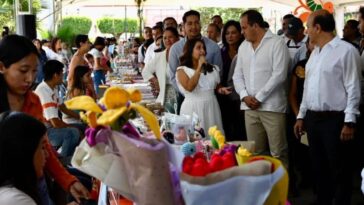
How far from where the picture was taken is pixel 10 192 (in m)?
1.48

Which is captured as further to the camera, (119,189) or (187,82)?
(187,82)

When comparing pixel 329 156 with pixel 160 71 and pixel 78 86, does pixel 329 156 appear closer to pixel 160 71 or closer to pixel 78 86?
pixel 160 71

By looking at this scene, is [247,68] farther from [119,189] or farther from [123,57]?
[123,57]

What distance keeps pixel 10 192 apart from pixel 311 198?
3104 mm

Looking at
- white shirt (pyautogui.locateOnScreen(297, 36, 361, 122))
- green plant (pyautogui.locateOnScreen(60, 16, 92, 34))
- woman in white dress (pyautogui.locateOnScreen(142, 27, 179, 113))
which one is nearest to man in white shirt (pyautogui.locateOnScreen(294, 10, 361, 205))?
white shirt (pyautogui.locateOnScreen(297, 36, 361, 122))

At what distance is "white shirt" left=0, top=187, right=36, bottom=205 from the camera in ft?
4.77

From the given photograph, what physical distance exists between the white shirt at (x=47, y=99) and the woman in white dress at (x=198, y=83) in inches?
50.3

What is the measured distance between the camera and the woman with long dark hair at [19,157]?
148 centimetres

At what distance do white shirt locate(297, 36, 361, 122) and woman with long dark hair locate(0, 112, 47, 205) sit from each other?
210 cm

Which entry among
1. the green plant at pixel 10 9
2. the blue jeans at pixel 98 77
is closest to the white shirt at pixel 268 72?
the blue jeans at pixel 98 77

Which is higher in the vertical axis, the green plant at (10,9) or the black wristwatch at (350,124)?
the green plant at (10,9)

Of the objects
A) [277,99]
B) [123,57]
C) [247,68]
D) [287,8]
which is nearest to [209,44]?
[247,68]

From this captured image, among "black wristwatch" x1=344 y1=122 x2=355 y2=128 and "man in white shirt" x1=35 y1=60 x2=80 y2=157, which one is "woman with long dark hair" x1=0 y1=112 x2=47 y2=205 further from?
"man in white shirt" x1=35 y1=60 x2=80 y2=157

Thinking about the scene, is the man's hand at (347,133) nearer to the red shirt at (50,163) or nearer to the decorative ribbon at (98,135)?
the red shirt at (50,163)
